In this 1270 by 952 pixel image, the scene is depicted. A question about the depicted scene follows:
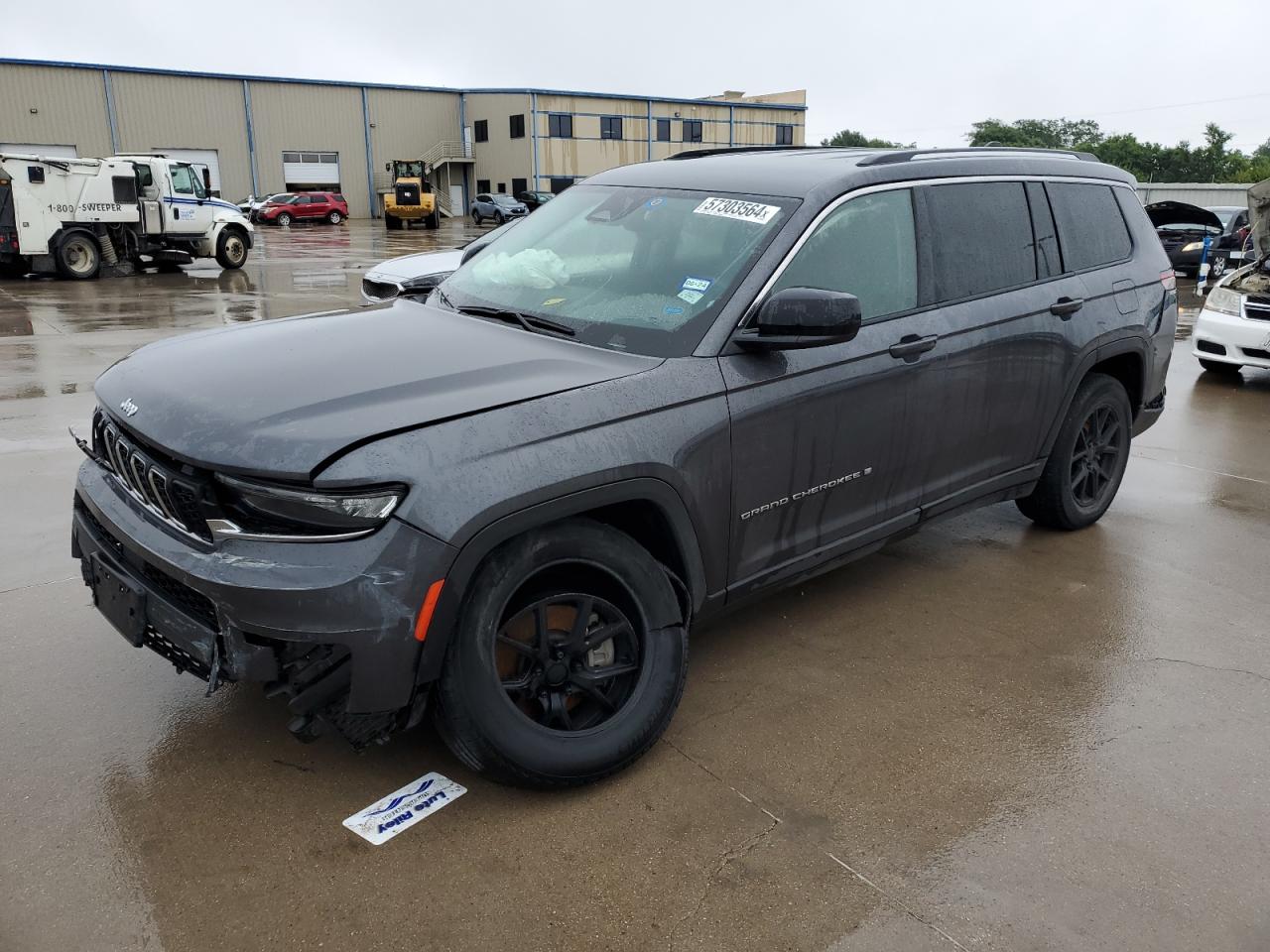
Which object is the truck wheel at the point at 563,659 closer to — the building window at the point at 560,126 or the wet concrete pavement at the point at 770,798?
the wet concrete pavement at the point at 770,798

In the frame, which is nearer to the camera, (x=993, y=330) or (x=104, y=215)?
(x=993, y=330)

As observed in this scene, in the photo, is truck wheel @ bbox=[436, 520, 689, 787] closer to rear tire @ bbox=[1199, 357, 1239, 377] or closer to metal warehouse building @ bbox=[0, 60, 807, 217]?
rear tire @ bbox=[1199, 357, 1239, 377]

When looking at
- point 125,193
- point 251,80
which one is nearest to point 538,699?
point 125,193

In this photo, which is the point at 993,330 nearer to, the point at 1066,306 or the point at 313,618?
the point at 1066,306

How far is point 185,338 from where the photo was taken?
3559 millimetres

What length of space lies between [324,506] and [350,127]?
5882cm

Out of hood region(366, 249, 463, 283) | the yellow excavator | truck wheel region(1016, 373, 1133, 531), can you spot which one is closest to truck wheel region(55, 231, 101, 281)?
hood region(366, 249, 463, 283)

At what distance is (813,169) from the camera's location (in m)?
3.77

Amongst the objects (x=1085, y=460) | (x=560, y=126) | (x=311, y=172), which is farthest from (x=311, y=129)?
(x=1085, y=460)

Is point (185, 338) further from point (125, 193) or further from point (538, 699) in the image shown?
point (125, 193)

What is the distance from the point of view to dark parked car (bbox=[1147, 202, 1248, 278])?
805 inches

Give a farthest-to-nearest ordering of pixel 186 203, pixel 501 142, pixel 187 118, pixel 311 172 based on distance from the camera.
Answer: pixel 501 142 → pixel 311 172 → pixel 187 118 → pixel 186 203

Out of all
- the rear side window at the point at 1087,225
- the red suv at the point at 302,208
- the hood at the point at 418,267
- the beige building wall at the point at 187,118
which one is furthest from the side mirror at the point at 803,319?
the beige building wall at the point at 187,118

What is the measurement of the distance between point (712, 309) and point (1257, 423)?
276 inches
